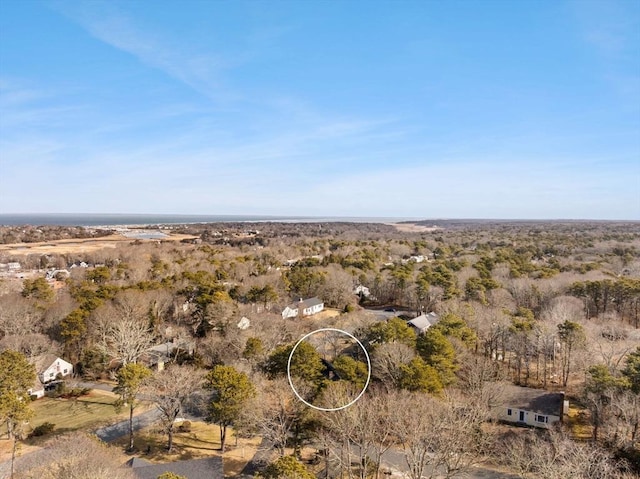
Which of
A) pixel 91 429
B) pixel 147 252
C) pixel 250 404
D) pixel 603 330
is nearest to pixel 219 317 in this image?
pixel 91 429

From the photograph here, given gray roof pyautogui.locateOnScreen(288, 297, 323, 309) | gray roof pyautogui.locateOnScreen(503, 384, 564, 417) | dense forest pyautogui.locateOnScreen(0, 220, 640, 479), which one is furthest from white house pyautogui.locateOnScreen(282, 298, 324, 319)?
gray roof pyautogui.locateOnScreen(503, 384, 564, 417)

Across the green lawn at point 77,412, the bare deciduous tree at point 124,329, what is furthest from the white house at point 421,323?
the green lawn at point 77,412

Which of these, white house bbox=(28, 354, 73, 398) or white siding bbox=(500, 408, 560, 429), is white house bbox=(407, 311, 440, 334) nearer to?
white siding bbox=(500, 408, 560, 429)

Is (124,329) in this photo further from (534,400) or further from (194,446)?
(534,400)

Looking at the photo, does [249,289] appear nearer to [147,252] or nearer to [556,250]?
[147,252]

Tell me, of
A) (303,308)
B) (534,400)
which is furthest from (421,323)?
(534,400)

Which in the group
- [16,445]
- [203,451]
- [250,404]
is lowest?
[203,451]
